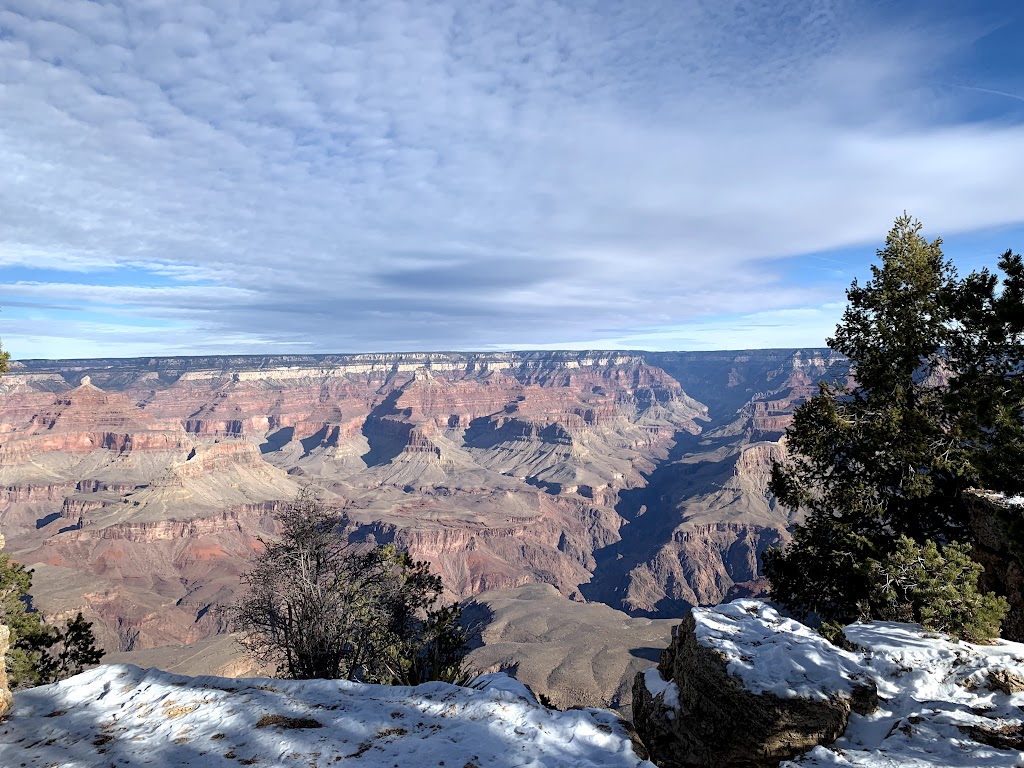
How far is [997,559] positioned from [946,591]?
4.22 meters

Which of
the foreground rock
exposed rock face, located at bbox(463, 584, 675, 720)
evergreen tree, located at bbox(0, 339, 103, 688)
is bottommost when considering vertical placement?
exposed rock face, located at bbox(463, 584, 675, 720)

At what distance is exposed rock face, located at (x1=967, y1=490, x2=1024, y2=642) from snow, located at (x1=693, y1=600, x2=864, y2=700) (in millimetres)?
5339

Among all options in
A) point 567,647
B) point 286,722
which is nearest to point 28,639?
point 286,722

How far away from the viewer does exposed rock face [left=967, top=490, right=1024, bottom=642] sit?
1250cm

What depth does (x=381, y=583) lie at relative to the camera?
24734 mm

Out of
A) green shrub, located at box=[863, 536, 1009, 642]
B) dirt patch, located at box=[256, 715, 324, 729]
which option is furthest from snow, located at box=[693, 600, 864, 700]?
dirt patch, located at box=[256, 715, 324, 729]

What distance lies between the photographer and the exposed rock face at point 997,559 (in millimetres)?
12500

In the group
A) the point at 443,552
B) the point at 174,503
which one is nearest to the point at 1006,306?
the point at 443,552

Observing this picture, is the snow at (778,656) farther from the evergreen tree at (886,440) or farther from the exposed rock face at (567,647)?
the exposed rock face at (567,647)

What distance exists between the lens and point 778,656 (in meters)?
10.2

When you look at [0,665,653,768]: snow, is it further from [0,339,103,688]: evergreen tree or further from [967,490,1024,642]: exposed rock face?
[0,339,103,688]: evergreen tree

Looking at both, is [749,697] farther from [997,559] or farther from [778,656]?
[997,559]

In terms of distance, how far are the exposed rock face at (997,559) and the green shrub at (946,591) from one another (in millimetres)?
1083

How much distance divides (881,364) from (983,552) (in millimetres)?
5331
